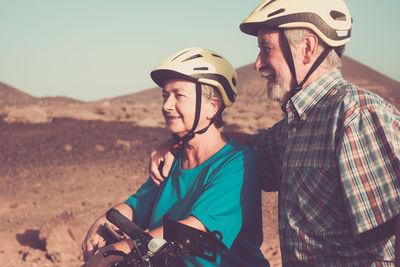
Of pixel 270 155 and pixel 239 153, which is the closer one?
pixel 239 153

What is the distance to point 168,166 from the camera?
3.28 meters

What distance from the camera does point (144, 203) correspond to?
3.32 meters

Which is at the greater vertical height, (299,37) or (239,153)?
(299,37)

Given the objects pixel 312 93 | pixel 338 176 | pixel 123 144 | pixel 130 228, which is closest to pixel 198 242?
pixel 130 228

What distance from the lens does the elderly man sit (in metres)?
2.05

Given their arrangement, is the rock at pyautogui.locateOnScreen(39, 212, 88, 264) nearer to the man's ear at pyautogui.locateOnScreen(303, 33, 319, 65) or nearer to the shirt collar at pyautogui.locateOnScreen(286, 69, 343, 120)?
the shirt collar at pyautogui.locateOnScreen(286, 69, 343, 120)

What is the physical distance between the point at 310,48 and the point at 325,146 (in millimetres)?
670

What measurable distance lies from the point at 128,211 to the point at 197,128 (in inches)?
33.0

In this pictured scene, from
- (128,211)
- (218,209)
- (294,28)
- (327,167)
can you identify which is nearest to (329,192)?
(327,167)

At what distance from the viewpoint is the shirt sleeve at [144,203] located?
3.29 m

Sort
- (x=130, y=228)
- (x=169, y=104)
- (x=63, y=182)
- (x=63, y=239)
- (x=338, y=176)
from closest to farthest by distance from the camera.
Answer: (x=338, y=176) < (x=130, y=228) < (x=169, y=104) < (x=63, y=239) < (x=63, y=182)

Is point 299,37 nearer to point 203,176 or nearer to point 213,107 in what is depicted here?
point 213,107

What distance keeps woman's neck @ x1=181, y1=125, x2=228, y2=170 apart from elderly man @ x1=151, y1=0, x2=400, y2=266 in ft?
1.35

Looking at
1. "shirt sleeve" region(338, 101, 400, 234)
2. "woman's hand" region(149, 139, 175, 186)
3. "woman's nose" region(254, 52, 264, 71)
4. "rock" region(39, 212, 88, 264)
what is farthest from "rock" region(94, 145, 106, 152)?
"shirt sleeve" region(338, 101, 400, 234)
